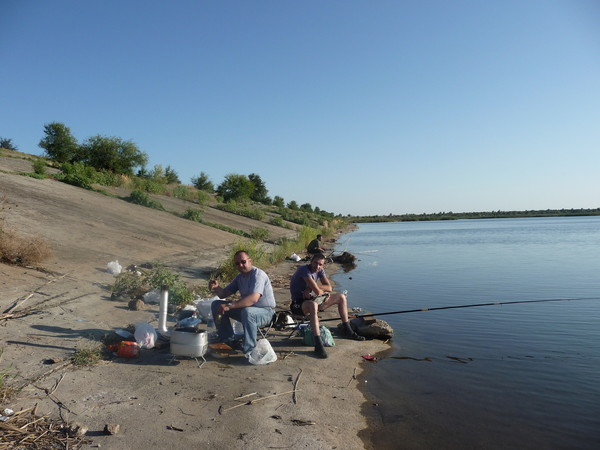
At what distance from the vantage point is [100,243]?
12.2m

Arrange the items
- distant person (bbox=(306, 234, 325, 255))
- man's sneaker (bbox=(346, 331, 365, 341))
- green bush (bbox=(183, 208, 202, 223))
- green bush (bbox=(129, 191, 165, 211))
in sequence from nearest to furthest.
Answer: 1. man's sneaker (bbox=(346, 331, 365, 341))
2. distant person (bbox=(306, 234, 325, 255))
3. green bush (bbox=(129, 191, 165, 211))
4. green bush (bbox=(183, 208, 202, 223))

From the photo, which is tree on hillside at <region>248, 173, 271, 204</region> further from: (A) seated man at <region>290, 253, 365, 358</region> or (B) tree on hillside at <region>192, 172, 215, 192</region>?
(A) seated man at <region>290, 253, 365, 358</region>

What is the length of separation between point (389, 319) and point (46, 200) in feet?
39.7

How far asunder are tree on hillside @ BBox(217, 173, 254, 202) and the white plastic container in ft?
116

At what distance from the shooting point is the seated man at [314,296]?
6582mm

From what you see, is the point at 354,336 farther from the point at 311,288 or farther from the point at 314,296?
the point at 311,288

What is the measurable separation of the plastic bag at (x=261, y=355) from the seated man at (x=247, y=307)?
0.21 feet

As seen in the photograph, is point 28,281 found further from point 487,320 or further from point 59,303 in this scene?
point 487,320

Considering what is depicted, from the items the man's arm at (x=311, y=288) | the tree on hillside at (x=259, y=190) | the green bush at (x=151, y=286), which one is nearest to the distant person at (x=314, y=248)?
the man's arm at (x=311, y=288)

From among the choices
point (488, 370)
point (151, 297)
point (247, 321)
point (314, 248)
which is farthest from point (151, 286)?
point (488, 370)

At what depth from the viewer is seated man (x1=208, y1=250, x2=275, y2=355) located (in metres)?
5.84

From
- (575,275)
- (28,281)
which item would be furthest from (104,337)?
(575,275)

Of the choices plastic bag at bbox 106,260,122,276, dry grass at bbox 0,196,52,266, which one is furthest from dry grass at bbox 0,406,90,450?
plastic bag at bbox 106,260,122,276

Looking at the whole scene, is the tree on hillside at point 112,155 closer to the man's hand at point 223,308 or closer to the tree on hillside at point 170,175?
the tree on hillside at point 170,175
